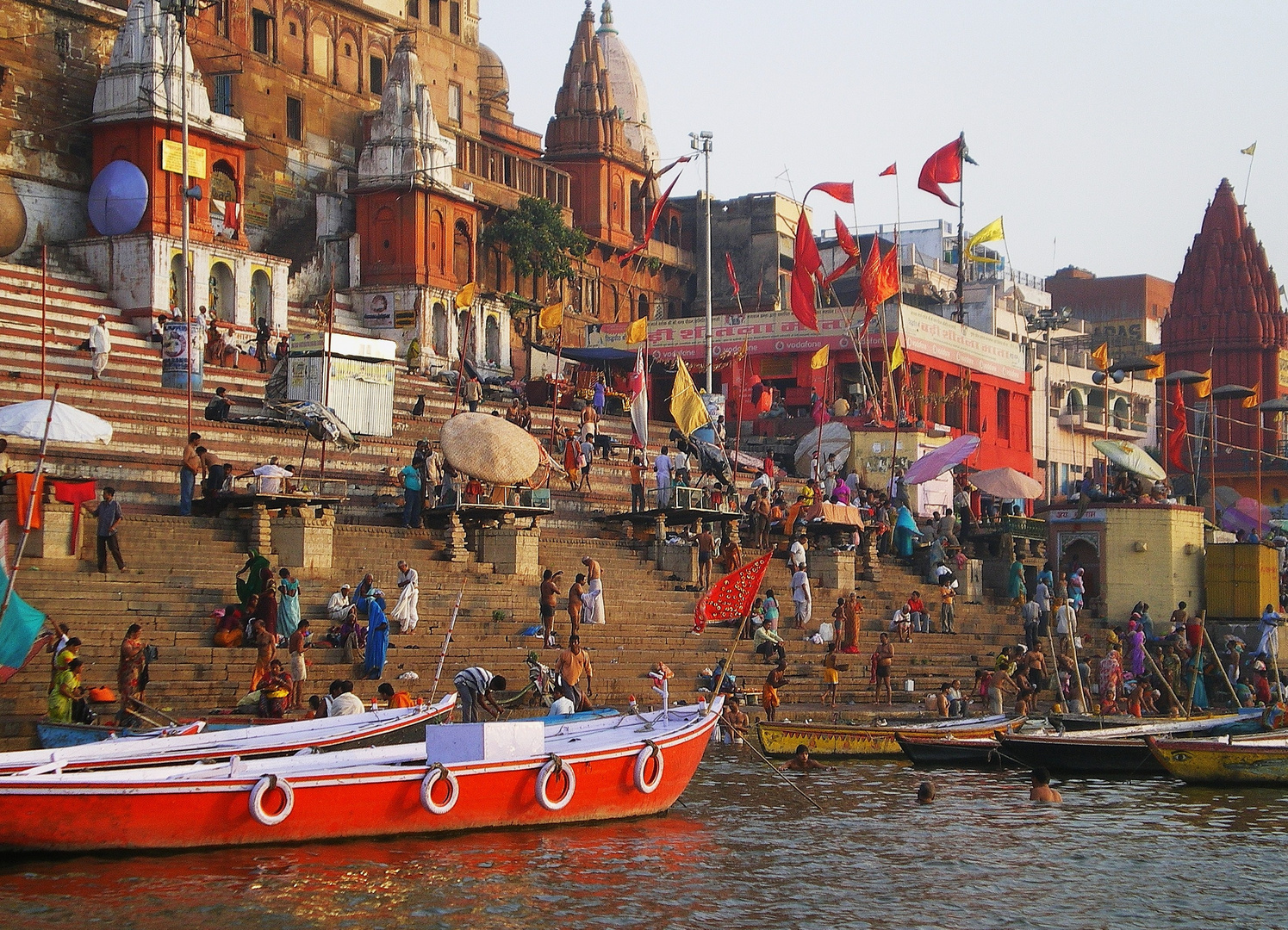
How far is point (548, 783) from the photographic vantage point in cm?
1465

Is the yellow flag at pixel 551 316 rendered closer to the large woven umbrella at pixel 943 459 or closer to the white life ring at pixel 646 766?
the large woven umbrella at pixel 943 459

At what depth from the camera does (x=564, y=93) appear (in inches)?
1999

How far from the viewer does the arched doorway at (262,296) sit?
112 feet

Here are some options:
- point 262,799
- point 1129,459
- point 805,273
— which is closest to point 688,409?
point 1129,459

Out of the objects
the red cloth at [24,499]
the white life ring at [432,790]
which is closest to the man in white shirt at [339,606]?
the red cloth at [24,499]

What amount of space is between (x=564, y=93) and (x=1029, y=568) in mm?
24741

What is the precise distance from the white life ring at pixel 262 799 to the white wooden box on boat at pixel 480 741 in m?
1.21

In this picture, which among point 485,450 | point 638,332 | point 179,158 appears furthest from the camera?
point 638,332

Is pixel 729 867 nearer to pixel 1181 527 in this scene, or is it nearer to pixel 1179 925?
pixel 1179 925

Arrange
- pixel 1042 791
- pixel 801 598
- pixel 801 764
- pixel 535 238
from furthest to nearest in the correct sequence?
pixel 535 238 → pixel 801 598 → pixel 801 764 → pixel 1042 791

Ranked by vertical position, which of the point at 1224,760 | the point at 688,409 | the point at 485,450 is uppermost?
the point at 688,409

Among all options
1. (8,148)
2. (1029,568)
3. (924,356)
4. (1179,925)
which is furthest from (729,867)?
(924,356)

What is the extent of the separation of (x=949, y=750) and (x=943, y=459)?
1163cm

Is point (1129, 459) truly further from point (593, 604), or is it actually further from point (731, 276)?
Answer: point (731, 276)
